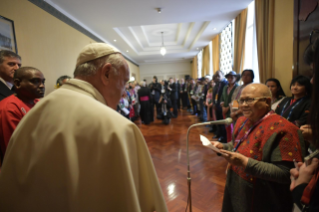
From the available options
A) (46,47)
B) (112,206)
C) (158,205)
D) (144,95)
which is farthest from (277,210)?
(144,95)

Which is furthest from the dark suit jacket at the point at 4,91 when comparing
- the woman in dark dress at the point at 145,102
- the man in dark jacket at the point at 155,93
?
the man in dark jacket at the point at 155,93

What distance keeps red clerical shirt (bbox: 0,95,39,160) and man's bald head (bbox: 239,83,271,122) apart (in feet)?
5.94

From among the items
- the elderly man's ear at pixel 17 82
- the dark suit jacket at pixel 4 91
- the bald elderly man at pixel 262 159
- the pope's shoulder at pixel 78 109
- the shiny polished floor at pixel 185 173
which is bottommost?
the shiny polished floor at pixel 185 173

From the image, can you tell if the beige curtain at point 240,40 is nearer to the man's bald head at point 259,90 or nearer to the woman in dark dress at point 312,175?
the man's bald head at point 259,90

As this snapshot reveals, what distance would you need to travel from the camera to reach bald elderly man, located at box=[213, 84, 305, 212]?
102 cm

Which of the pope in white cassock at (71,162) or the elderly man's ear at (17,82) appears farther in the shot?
the elderly man's ear at (17,82)

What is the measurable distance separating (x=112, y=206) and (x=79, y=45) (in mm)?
5208

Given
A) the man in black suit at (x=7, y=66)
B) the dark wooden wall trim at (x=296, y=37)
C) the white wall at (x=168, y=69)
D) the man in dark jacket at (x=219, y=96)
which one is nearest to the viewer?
the man in black suit at (x=7, y=66)

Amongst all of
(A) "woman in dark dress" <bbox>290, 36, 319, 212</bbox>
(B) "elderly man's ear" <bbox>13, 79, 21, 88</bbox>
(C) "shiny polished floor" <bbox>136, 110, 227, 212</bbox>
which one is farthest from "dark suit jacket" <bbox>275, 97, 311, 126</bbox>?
(B) "elderly man's ear" <bbox>13, 79, 21, 88</bbox>

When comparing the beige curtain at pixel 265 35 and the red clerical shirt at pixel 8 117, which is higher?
the beige curtain at pixel 265 35

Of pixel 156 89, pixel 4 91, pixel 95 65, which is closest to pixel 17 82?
pixel 4 91

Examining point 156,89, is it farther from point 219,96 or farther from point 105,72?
point 105,72

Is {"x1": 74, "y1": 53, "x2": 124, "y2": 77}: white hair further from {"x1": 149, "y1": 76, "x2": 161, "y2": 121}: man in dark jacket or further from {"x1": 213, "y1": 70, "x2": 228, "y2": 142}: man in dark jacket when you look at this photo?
{"x1": 149, "y1": 76, "x2": 161, "y2": 121}: man in dark jacket

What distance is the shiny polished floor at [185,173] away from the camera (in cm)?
211
